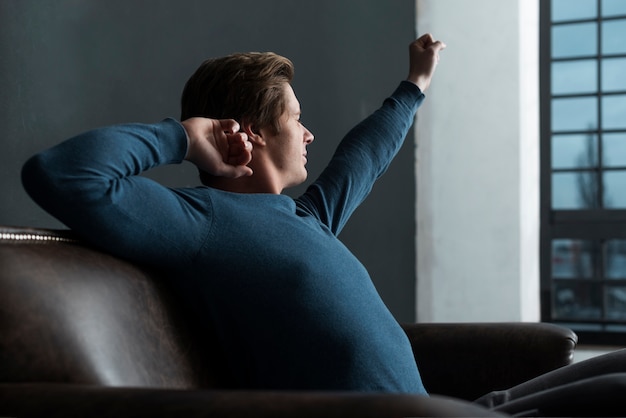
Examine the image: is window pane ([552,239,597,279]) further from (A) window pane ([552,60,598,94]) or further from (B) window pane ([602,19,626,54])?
(B) window pane ([602,19,626,54])

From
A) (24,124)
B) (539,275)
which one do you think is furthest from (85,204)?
(539,275)

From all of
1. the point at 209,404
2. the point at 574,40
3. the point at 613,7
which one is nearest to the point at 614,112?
the point at 574,40

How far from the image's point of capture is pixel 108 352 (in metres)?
1.08

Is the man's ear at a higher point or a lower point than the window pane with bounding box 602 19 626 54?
lower

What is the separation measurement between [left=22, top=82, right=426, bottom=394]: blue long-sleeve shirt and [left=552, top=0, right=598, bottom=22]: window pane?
116 inches

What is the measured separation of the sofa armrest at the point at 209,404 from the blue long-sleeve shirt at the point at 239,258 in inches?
13.9

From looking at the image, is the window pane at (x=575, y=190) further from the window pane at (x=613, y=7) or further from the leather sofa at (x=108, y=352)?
Answer: the leather sofa at (x=108, y=352)

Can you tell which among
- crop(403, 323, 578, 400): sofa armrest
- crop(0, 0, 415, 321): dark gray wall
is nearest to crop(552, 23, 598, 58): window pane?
crop(0, 0, 415, 321): dark gray wall

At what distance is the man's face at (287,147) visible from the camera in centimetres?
160

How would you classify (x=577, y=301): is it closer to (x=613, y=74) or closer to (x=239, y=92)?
(x=613, y=74)

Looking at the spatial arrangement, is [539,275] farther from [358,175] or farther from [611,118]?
[358,175]

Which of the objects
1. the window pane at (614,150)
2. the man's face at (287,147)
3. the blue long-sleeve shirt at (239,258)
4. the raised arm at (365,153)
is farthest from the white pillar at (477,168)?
the blue long-sleeve shirt at (239,258)

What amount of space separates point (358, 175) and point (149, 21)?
2.27ft

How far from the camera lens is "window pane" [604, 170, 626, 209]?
3.87 meters
